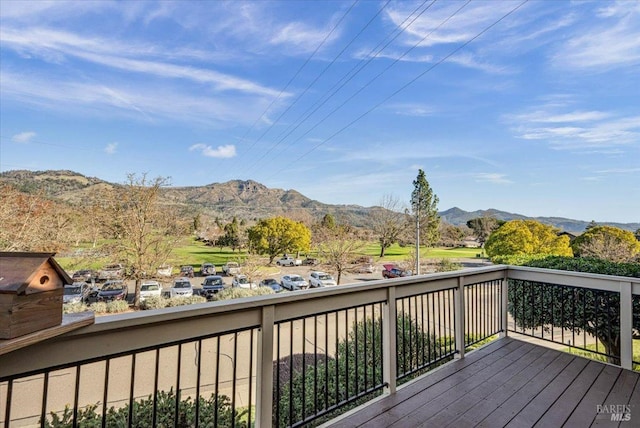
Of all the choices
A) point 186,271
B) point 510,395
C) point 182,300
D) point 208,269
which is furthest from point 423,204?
point 510,395

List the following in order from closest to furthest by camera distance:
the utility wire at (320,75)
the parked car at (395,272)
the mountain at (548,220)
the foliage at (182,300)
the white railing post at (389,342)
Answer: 1. the white railing post at (389,342)
2. the utility wire at (320,75)
3. the foliage at (182,300)
4. the mountain at (548,220)
5. the parked car at (395,272)

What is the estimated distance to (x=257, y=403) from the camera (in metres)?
1.70

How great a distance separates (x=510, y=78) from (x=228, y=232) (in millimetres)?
21971

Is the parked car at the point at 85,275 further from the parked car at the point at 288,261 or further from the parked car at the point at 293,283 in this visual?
the parked car at the point at 288,261

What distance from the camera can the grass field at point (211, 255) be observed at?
1359 cm

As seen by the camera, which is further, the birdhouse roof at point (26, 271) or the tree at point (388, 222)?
the tree at point (388, 222)

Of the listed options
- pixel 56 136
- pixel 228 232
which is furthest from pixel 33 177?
pixel 228 232

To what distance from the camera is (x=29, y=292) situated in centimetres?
87

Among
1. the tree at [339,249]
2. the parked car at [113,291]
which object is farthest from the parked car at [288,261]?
the parked car at [113,291]

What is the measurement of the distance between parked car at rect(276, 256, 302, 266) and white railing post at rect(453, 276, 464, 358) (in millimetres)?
21951

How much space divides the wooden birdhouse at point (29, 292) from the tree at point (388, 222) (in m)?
20.5

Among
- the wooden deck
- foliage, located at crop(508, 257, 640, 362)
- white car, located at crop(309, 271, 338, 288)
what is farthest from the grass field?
foliage, located at crop(508, 257, 640, 362)

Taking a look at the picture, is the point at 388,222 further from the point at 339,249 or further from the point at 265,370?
the point at 265,370

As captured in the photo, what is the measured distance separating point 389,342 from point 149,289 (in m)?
15.0
